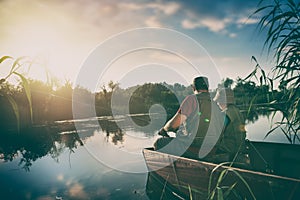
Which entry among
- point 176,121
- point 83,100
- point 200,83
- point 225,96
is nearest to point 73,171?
point 176,121

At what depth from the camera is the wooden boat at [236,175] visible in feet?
7.03

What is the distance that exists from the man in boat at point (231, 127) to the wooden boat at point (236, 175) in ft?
0.90

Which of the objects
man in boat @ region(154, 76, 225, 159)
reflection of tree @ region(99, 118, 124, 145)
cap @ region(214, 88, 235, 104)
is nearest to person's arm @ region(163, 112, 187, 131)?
man in boat @ region(154, 76, 225, 159)

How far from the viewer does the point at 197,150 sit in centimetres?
357

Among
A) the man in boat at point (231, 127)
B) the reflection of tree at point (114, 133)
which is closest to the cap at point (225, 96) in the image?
the man in boat at point (231, 127)

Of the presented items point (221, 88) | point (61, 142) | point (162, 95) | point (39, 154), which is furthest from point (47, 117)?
point (221, 88)

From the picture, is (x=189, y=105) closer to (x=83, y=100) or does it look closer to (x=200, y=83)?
(x=200, y=83)

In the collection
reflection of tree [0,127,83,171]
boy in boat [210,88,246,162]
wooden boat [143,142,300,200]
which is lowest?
reflection of tree [0,127,83,171]

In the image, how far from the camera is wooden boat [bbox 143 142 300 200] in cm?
214

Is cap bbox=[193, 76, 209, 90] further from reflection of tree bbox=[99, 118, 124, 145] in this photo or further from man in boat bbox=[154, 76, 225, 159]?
reflection of tree bbox=[99, 118, 124, 145]

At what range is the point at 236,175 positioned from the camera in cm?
256

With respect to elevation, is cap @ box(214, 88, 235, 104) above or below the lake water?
above

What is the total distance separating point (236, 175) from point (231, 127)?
966 millimetres

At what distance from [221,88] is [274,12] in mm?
1430
